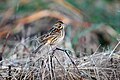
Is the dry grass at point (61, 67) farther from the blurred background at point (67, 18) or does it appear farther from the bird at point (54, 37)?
the blurred background at point (67, 18)

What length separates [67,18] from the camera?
6.44 meters

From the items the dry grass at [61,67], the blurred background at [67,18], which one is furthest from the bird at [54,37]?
the blurred background at [67,18]

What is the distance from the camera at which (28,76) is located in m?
3.50

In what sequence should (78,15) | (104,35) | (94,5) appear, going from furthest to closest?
(94,5), (78,15), (104,35)

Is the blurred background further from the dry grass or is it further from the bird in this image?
the bird

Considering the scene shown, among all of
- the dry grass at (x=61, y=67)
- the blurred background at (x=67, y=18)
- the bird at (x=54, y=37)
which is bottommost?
the dry grass at (x=61, y=67)

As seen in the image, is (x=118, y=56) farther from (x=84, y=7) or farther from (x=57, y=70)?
(x=84, y=7)

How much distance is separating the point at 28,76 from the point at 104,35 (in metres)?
2.75

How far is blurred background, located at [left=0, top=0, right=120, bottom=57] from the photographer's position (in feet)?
19.7

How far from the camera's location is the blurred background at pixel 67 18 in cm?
600

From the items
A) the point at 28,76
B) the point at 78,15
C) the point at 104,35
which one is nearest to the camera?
the point at 28,76

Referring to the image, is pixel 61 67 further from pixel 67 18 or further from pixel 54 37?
pixel 67 18

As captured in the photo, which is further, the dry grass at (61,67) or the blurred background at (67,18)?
the blurred background at (67,18)

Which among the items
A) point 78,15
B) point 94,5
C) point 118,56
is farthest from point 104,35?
point 118,56
